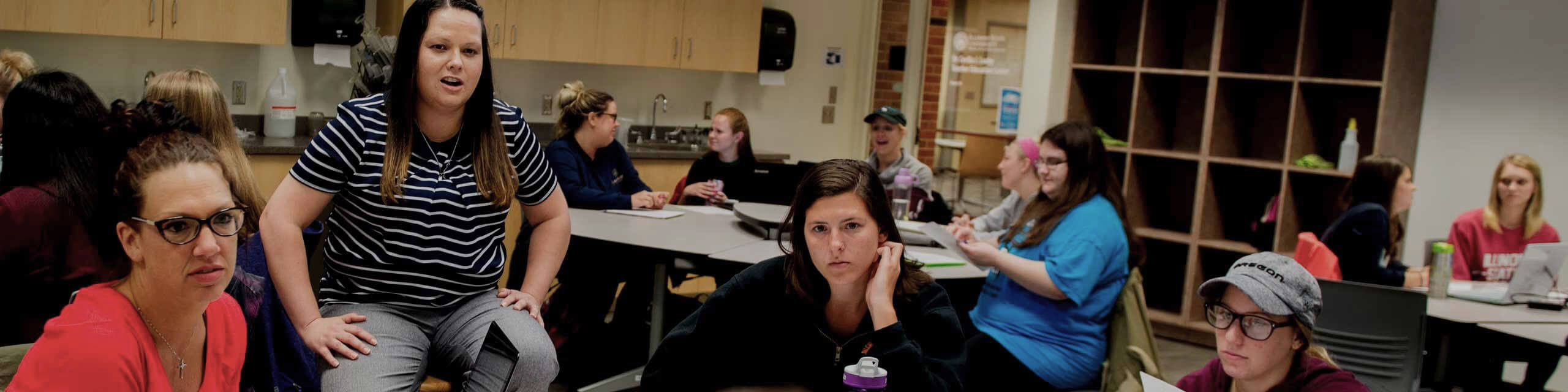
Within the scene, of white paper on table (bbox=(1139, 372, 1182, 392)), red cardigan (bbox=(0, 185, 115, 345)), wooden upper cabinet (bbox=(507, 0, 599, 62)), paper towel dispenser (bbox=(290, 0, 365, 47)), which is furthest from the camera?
wooden upper cabinet (bbox=(507, 0, 599, 62))

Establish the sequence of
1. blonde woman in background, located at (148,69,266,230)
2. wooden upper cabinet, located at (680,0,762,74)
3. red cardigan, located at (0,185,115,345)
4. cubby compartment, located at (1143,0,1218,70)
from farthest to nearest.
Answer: wooden upper cabinet, located at (680,0,762,74) < cubby compartment, located at (1143,0,1218,70) < blonde woman in background, located at (148,69,266,230) < red cardigan, located at (0,185,115,345)

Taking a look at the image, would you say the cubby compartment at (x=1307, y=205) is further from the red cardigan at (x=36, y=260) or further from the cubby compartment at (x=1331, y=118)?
the red cardigan at (x=36, y=260)

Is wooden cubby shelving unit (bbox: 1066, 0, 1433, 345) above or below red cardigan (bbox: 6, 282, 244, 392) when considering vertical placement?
above

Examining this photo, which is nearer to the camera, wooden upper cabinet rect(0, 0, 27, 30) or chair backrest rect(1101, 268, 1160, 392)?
chair backrest rect(1101, 268, 1160, 392)

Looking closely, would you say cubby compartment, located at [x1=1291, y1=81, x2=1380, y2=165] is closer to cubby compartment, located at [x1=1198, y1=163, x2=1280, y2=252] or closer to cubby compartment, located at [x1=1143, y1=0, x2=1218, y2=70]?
cubby compartment, located at [x1=1198, y1=163, x2=1280, y2=252]

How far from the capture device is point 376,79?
11.2 ft

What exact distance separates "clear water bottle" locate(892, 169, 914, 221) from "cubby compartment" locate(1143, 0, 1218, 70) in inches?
63.2

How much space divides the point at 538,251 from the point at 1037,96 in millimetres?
4618

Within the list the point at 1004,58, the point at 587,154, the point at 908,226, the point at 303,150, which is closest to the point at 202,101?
the point at 303,150

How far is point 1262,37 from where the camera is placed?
5.78 m

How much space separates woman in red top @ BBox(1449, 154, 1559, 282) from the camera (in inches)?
170

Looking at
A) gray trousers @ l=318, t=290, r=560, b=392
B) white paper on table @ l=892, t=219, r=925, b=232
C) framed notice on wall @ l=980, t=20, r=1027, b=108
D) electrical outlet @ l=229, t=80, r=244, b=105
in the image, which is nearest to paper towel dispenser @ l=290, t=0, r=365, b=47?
electrical outlet @ l=229, t=80, r=244, b=105

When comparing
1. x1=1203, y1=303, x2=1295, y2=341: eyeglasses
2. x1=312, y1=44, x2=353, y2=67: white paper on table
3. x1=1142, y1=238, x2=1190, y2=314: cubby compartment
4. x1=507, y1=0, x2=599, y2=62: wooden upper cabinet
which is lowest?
x1=1142, y1=238, x2=1190, y2=314: cubby compartment

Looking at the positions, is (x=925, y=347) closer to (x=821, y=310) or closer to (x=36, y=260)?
(x=821, y=310)
